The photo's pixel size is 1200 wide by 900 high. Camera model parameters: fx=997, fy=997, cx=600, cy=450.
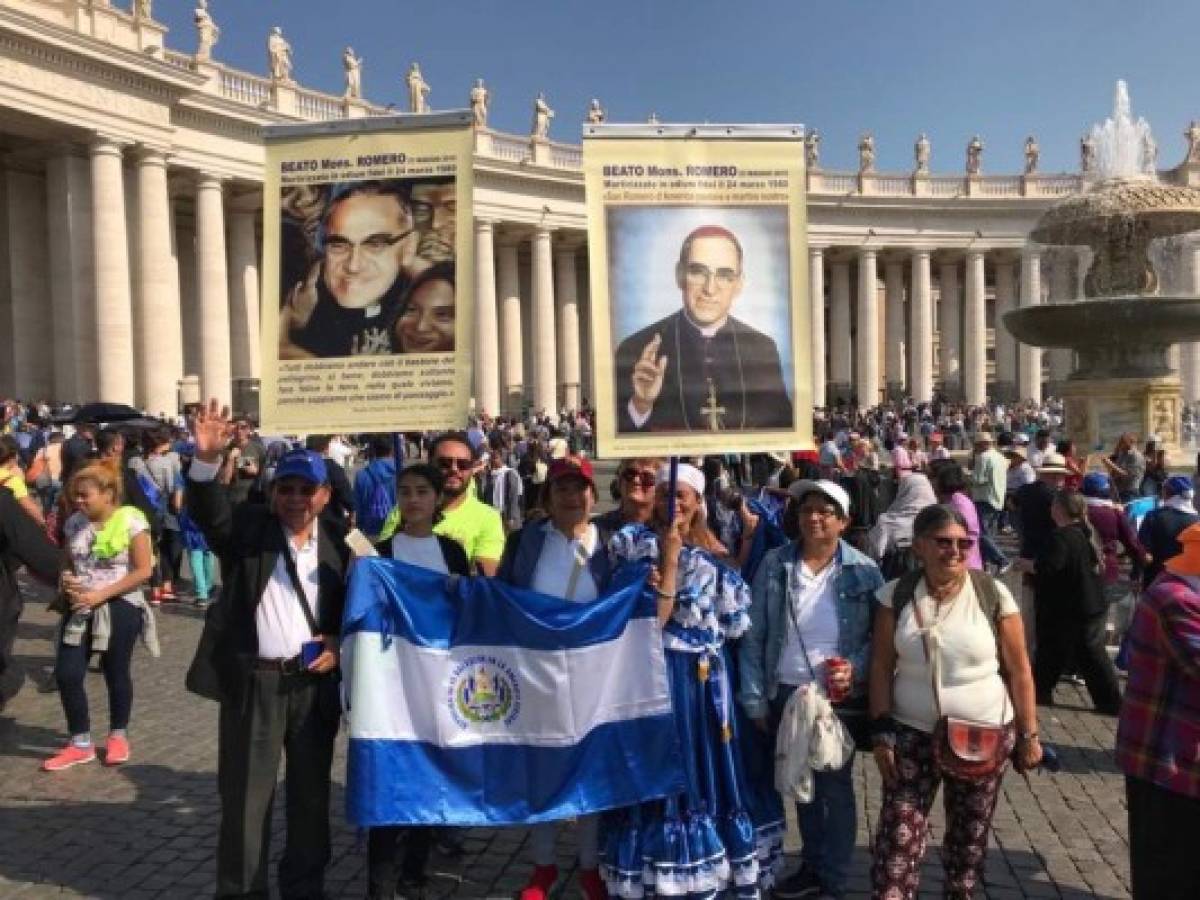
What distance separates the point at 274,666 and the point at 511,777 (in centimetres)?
123

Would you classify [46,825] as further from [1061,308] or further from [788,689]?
[1061,308]

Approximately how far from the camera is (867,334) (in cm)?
5606

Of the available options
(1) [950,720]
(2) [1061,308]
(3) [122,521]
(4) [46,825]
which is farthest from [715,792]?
(2) [1061,308]

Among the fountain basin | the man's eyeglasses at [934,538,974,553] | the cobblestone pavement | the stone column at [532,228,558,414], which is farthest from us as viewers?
the stone column at [532,228,558,414]

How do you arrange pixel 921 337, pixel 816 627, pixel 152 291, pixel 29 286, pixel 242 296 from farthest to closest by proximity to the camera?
pixel 921 337, pixel 242 296, pixel 29 286, pixel 152 291, pixel 816 627

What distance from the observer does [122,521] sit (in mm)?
7125

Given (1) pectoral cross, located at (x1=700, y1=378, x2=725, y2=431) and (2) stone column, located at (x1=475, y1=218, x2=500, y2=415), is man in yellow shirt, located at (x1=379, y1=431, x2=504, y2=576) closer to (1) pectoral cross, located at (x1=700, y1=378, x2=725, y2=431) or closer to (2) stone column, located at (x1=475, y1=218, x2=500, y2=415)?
(1) pectoral cross, located at (x1=700, y1=378, x2=725, y2=431)

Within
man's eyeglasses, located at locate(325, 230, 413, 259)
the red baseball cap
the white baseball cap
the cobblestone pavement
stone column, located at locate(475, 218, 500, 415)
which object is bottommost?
the cobblestone pavement

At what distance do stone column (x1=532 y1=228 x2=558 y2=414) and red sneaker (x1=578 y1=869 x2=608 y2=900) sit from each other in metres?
43.4

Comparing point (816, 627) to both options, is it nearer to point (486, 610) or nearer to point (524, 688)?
point (524, 688)

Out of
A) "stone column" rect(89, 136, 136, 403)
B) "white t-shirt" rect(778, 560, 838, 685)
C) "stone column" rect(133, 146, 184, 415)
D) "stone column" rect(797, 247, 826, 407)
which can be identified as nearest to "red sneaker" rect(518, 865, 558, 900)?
"white t-shirt" rect(778, 560, 838, 685)

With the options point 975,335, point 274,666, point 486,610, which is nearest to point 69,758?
point 274,666

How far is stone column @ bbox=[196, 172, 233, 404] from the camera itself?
35.1 meters

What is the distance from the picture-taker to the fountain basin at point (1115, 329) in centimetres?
A: 1791
